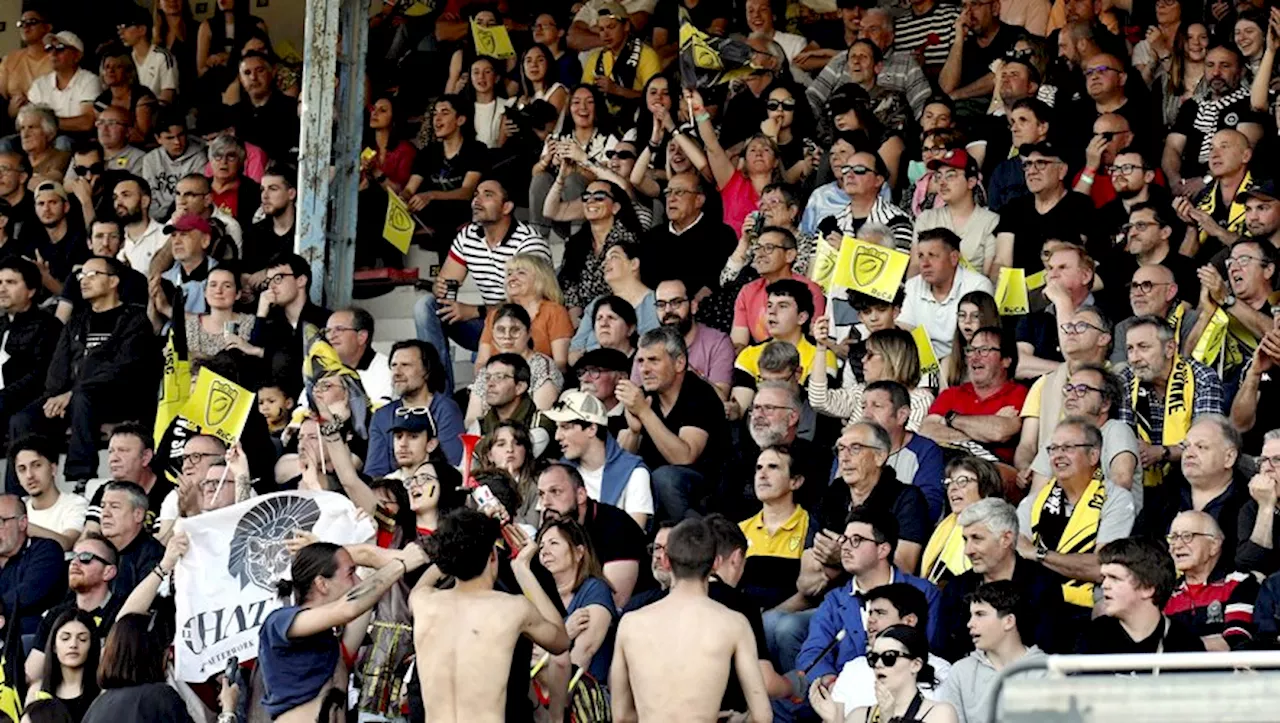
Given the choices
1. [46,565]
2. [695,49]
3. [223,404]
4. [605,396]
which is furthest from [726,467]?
[695,49]

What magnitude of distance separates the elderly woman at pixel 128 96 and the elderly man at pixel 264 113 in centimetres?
60

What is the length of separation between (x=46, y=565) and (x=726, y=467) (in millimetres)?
3248

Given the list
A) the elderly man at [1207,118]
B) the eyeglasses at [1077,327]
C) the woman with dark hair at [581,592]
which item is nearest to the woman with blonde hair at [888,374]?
the eyeglasses at [1077,327]

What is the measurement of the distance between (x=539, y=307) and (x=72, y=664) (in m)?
3.87

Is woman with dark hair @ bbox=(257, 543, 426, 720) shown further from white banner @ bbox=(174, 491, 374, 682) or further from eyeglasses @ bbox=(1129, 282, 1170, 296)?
eyeglasses @ bbox=(1129, 282, 1170, 296)

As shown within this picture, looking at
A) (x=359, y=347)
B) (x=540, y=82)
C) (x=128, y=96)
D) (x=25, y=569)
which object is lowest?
(x=128, y=96)

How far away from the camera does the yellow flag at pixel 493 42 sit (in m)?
17.2

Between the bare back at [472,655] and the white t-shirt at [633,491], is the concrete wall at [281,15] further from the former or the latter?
the bare back at [472,655]

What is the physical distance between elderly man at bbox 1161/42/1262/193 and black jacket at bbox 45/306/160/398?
555 centimetres

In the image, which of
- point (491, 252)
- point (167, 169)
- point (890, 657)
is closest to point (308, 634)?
point (890, 657)

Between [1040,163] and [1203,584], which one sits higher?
[1040,163]

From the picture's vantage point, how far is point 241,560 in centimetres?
1074

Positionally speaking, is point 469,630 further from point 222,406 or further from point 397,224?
point 397,224

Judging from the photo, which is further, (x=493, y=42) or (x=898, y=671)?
(x=493, y=42)
